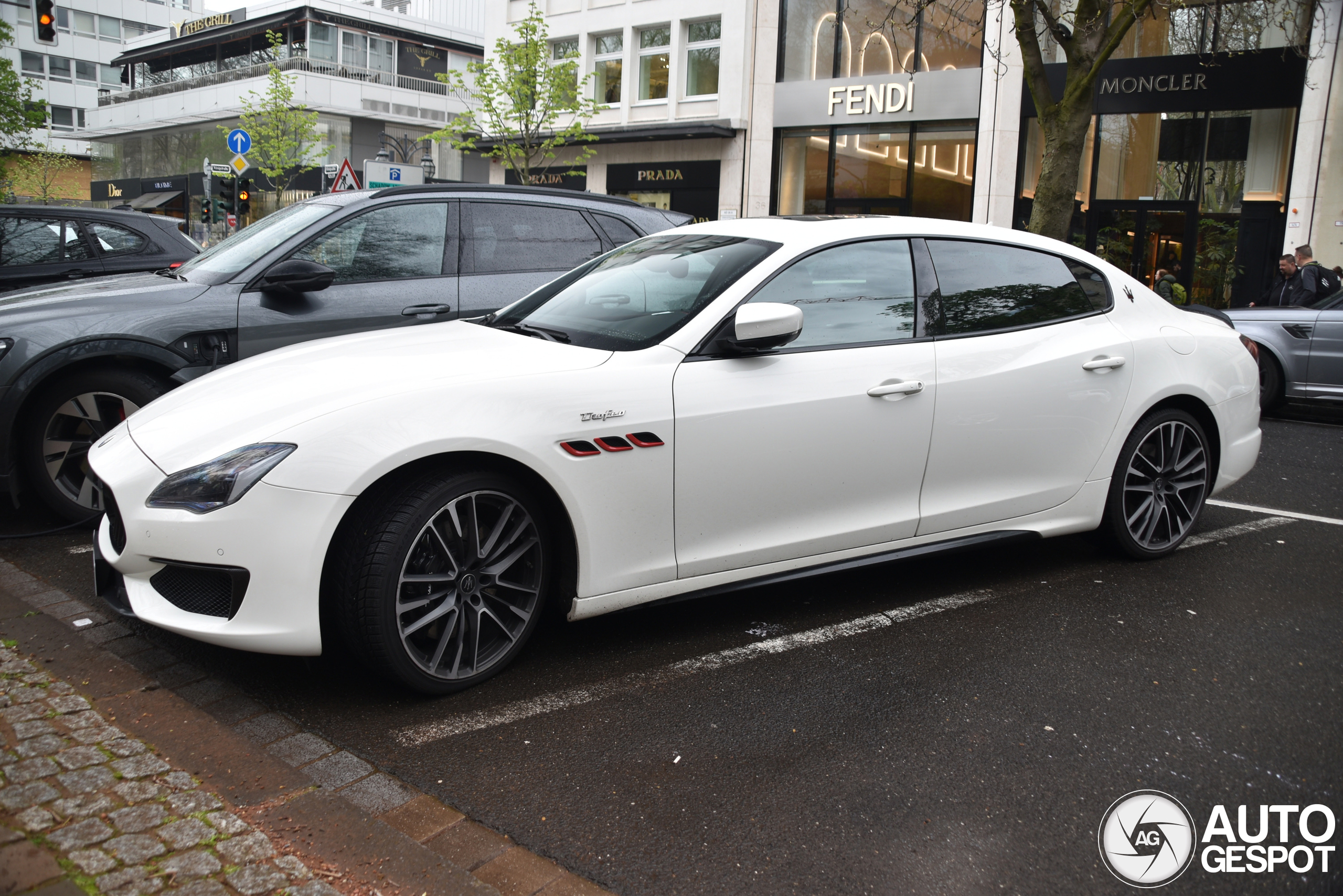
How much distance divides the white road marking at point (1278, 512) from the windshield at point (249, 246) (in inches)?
218

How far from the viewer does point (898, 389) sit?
13.1 feet

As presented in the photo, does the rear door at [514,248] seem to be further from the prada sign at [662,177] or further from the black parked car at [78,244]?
the prada sign at [662,177]

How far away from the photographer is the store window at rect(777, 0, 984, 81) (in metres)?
22.9

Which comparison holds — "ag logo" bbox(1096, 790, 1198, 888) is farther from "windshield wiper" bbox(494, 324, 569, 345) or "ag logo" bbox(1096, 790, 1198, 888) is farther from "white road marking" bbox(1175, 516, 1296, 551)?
"white road marking" bbox(1175, 516, 1296, 551)

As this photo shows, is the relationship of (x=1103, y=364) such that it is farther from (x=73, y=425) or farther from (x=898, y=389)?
(x=73, y=425)

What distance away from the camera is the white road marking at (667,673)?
3203mm

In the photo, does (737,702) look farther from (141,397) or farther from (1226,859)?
(141,397)

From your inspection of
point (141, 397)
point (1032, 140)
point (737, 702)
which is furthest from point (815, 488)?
point (1032, 140)

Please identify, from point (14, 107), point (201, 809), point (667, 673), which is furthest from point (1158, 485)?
point (14, 107)

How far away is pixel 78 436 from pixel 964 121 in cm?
2140

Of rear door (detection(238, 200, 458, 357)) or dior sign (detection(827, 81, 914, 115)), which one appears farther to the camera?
dior sign (detection(827, 81, 914, 115))

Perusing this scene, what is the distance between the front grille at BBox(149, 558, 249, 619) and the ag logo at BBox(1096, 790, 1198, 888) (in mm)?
2517

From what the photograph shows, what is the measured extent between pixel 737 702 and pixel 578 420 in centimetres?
108

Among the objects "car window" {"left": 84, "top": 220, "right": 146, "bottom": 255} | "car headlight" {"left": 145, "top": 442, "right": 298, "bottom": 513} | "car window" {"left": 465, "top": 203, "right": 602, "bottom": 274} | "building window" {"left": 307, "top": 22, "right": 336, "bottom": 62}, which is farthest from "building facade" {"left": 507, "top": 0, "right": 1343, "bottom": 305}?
"building window" {"left": 307, "top": 22, "right": 336, "bottom": 62}
